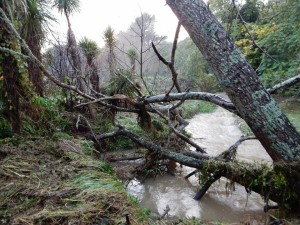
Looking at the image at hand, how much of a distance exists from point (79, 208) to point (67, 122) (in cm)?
416

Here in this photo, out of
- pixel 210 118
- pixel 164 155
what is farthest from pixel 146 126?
pixel 210 118

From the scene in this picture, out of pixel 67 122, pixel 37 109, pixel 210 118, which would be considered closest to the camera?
pixel 37 109

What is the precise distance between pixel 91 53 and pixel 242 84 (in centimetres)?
661

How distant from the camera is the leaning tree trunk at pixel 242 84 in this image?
2.39m

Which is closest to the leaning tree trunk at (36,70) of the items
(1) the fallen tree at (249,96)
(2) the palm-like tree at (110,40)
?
(2) the palm-like tree at (110,40)

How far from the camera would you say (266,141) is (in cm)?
248

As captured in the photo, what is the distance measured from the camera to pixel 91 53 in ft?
26.8

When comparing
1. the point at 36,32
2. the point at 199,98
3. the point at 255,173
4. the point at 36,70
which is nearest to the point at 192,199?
the point at 255,173

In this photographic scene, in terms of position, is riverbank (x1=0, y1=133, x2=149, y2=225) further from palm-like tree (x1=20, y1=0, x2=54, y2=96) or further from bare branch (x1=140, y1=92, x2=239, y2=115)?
palm-like tree (x1=20, y1=0, x2=54, y2=96)

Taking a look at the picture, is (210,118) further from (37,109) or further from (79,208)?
(79,208)

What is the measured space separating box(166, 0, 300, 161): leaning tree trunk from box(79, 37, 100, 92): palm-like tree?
214 inches

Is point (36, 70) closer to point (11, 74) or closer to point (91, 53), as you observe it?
point (11, 74)

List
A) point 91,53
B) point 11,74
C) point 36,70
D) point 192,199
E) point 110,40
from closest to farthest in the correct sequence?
point 11,74
point 192,199
point 36,70
point 91,53
point 110,40

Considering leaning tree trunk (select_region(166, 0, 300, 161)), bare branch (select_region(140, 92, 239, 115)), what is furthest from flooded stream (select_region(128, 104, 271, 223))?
bare branch (select_region(140, 92, 239, 115))
